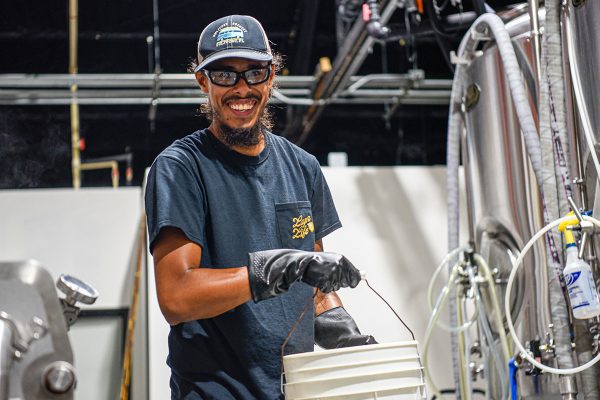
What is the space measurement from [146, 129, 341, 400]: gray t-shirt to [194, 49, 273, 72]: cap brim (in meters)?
0.15

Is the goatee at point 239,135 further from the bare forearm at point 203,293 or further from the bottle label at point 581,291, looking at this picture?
the bottle label at point 581,291

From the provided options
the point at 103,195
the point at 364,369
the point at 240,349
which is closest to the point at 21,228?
the point at 103,195

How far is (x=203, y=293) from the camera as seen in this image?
1486 mm

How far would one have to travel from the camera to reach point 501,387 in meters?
2.68

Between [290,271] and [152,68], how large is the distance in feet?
4.93

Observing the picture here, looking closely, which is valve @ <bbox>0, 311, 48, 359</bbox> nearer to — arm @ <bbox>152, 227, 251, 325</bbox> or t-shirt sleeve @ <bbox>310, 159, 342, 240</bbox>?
arm @ <bbox>152, 227, 251, 325</bbox>

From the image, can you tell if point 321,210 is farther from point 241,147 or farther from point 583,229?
point 583,229

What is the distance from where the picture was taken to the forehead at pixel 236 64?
168cm

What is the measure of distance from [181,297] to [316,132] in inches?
92.0

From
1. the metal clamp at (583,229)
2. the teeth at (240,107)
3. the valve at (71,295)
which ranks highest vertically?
the teeth at (240,107)

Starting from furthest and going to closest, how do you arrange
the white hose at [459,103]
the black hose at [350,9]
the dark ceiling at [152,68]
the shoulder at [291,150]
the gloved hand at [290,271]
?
1. the black hose at [350,9]
2. the dark ceiling at [152,68]
3. the white hose at [459,103]
4. the shoulder at [291,150]
5. the gloved hand at [290,271]

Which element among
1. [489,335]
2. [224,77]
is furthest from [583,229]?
[224,77]

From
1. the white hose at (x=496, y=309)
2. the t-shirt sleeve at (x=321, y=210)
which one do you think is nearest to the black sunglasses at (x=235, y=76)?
the t-shirt sleeve at (x=321, y=210)

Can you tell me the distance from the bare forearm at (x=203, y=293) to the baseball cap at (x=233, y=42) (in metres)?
0.43
